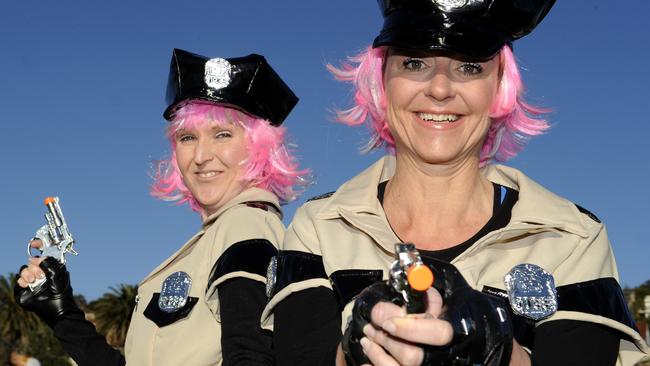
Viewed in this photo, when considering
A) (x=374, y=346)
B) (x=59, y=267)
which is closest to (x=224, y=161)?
(x=59, y=267)

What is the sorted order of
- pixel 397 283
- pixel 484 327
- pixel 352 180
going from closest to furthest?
pixel 397 283
pixel 484 327
pixel 352 180

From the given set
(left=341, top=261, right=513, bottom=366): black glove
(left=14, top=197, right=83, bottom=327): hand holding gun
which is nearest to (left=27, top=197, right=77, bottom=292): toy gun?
(left=14, top=197, right=83, bottom=327): hand holding gun

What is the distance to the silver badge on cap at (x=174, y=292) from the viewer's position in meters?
4.72

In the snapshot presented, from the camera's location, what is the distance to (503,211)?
12.4ft

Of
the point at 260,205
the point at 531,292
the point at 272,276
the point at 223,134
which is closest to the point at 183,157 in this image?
the point at 223,134

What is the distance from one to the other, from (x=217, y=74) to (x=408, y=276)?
3.21m

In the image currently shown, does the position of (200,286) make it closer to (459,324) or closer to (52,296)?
(52,296)

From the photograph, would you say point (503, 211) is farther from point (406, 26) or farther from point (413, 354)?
point (413, 354)

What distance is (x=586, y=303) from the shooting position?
342 cm

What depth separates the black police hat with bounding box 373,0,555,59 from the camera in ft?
11.6

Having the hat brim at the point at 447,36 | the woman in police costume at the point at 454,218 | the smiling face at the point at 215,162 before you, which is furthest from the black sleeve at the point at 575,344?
the smiling face at the point at 215,162

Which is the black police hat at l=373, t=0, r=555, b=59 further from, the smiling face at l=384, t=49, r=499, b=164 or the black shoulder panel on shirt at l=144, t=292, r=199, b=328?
the black shoulder panel on shirt at l=144, t=292, r=199, b=328

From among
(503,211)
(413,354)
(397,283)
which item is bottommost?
(413,354)

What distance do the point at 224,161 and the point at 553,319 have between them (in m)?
2.43
